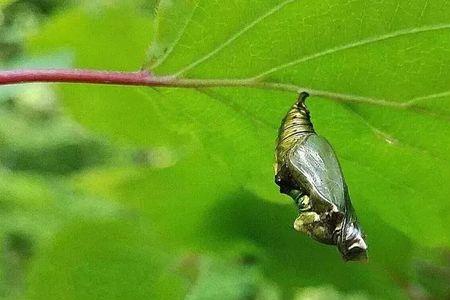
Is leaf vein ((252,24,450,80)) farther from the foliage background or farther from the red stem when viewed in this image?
the red stem

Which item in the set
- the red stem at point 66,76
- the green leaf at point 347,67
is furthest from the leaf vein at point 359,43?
the red stem at point 66,76

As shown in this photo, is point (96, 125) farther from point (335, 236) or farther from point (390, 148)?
point (335, 236)

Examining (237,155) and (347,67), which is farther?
(237,155)

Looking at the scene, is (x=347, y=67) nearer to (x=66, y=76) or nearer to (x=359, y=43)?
(x=359, y=43)

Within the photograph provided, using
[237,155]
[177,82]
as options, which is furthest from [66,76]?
[237,155]

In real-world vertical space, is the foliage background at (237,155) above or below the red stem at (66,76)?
below

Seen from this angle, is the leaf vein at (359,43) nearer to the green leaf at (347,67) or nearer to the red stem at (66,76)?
the green leaf at (347,67)

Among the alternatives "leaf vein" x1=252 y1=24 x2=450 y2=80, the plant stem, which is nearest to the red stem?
the plant stem
